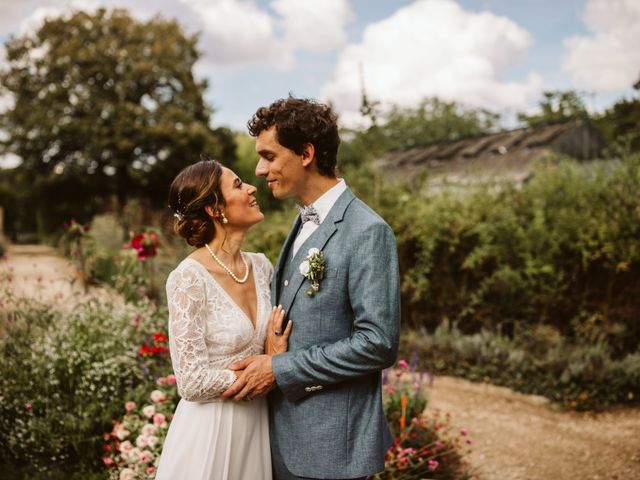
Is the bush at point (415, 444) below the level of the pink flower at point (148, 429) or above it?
below

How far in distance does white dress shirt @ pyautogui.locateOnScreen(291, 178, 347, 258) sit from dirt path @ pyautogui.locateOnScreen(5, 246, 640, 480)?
300cm

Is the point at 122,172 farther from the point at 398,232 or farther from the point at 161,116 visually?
the point at 398,232

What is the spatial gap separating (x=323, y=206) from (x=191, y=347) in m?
0.80

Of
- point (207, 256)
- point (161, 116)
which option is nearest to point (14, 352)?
point (207, 256)

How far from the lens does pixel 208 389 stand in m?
2.30

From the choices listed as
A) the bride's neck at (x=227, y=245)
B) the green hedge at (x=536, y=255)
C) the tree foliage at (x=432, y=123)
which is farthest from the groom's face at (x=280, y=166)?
the tree foliage at (x=432, y=123)

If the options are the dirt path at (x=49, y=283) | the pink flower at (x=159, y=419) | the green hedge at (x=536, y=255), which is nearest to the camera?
the pink flower at (x=159, y=419)

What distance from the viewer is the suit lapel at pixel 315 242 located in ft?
7.55

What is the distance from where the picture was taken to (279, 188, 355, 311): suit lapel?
90.6 inches

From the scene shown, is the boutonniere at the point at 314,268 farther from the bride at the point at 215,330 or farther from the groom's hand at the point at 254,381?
the groom's hand at the point at 254,381

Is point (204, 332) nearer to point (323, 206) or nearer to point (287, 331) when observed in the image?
point (287, 331)

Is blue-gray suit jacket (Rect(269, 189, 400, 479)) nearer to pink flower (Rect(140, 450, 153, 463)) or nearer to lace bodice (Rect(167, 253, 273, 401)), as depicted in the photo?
lace bodice (Rect(167, 253, 273, 401))

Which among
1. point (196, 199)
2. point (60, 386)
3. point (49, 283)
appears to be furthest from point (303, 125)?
point (49, 283)

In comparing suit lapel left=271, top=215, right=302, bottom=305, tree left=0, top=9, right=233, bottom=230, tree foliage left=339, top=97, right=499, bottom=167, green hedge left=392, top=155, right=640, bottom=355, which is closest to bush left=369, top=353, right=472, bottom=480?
suit lapel left=271, top=215, right=302, bottom=305
